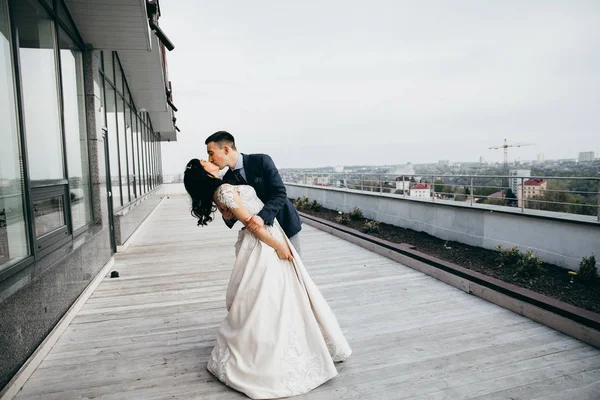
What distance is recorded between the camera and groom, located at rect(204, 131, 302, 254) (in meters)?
2.62

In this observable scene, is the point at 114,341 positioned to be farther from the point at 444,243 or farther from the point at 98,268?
the point at 444,243

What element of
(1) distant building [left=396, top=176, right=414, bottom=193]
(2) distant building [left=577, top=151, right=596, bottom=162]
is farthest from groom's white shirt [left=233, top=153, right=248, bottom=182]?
(2) distant building [left=577, top=151, right=596, bottom=162]

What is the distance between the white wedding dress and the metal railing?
180 inches

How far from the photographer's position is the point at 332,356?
291 cm

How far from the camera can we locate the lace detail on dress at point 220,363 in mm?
2663

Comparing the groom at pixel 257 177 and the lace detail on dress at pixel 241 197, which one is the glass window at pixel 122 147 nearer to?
the groom at pixel 257 177

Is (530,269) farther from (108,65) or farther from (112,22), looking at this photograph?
(108,65)

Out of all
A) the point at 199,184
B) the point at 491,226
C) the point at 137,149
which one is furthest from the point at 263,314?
the point at 137,149

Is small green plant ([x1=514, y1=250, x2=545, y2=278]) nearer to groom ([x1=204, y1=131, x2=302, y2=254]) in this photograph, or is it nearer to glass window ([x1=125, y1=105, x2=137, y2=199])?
groom ([x1=204, y1=131, x2=302, y2=254])

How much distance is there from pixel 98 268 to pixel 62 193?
1443mm

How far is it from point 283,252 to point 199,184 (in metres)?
0.78

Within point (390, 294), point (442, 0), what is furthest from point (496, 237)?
point (442, 0)

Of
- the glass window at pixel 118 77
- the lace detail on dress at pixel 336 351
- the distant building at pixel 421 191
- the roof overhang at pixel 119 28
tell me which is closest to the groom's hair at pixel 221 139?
the lace detail on dress at pixel 336 351

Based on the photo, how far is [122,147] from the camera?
364 inches
